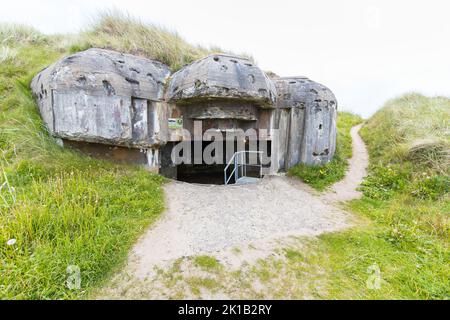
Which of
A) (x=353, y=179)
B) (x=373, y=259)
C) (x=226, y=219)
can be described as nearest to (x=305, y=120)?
(x=353, y=179)

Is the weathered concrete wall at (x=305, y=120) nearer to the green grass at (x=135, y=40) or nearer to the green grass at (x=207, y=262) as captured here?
the green grass at (x=135, y=40)

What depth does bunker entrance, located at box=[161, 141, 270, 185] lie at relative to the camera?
6468 millimetres

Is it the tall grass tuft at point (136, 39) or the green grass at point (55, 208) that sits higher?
the tall grass tuft at point (136, 39)

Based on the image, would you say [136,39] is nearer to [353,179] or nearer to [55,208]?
[55,208]

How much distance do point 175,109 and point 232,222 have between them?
10.8 ft

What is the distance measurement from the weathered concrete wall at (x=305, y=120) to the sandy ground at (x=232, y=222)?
3.21 feet

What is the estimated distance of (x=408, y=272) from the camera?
7.21ft

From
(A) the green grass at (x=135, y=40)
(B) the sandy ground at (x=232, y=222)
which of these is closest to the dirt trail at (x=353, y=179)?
(B) the sandy ground at (x=232, y=222)

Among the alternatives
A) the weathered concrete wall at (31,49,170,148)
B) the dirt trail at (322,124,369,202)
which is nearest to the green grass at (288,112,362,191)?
the dirt trail at (322,124,369,202)

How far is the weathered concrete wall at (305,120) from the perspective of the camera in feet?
18.5

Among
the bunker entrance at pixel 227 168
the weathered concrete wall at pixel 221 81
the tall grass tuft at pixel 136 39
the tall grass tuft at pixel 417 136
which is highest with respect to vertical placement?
the tall grass tuft at pixel 136 39

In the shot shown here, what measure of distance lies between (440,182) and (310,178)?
8.10 ft

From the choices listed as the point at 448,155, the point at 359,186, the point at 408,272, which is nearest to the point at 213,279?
the point at 408,272

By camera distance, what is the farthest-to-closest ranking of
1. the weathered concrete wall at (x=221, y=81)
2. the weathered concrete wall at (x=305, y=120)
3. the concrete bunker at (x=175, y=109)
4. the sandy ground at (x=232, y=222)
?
the weathered concrete wall at (x=305, y=120), the weathered concrete wall at (x=221, y=81), the concrete bunker at (x=175, y=109), the sandy ground at (x=232, y=222)
